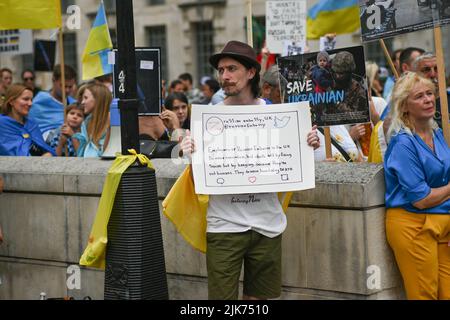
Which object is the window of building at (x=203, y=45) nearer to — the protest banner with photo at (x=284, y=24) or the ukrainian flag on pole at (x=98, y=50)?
the protest banner with photo at (x=284, y=24)

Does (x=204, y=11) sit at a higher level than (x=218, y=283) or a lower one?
higher

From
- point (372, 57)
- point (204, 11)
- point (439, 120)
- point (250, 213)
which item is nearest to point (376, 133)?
point (439, 120)

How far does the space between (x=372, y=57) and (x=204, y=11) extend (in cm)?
717

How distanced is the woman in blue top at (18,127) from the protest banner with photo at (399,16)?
3.92m

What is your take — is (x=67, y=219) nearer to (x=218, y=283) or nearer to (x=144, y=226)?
(x=144, y=226)

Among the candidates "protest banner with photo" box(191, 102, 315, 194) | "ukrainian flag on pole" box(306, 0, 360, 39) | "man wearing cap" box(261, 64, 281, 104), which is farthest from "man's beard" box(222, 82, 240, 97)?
"ukrainian flag on pole" box(306, 0, 360, 39)

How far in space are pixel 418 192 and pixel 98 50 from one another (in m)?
5.04

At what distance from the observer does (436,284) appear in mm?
6383

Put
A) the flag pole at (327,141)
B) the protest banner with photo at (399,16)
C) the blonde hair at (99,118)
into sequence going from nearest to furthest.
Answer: the protest banner with photo at (399,16)
the flag pole at (327,141)
the blonde hair at (99,118)

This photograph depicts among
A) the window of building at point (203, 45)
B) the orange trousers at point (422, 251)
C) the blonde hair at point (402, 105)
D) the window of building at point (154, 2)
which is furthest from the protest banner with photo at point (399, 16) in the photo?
the window of building at point (154, 2)

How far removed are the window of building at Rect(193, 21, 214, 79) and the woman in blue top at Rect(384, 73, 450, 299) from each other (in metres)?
28.7

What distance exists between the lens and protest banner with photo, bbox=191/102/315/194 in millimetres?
6094

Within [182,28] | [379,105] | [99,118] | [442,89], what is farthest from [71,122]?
[182,28]

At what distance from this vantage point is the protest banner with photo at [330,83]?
708 cm
